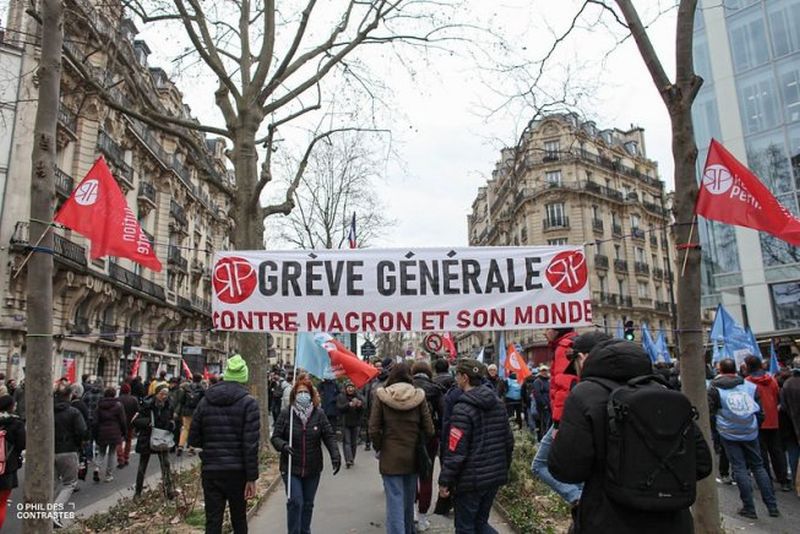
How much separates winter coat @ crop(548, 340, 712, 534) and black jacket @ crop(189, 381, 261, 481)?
3.08m

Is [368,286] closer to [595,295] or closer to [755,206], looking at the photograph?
[755,206]

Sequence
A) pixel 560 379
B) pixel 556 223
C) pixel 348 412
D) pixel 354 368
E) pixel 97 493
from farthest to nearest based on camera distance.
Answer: pixel 556 223, pixel 348 412, pixel 97 493, pixel 354 368, pixel 560 379

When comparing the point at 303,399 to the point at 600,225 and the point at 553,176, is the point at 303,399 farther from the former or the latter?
the point at 553,176

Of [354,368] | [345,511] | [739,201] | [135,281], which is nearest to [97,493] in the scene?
[345,511]

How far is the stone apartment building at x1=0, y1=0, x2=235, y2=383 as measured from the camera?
18.5 m

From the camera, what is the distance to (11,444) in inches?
242

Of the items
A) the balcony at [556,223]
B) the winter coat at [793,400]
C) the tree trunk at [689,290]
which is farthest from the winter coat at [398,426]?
the balcony at [556,223]

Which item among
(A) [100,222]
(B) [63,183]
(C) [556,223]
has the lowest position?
(A) [100,222]

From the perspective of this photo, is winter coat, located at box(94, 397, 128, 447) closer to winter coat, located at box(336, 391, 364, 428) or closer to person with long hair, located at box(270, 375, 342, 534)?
winter coat, located at box(336, 391, 364, 428)

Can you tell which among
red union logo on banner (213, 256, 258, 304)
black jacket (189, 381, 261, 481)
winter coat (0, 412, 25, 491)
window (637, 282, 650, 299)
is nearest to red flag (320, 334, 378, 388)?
red union logo on banner (213, 256, 258, 304)

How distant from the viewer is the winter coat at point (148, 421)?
8.93m

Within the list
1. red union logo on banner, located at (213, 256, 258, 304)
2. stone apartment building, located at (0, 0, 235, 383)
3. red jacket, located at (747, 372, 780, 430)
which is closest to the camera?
red union logo on banner, located at (213, 256, 258, 304)

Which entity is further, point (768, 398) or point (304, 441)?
point (768, 398)

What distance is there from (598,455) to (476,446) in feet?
6.92
